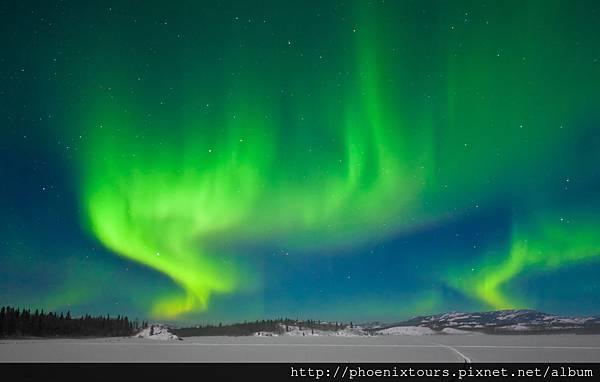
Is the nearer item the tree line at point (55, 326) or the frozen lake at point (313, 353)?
the frozen lake at point (313, 353)

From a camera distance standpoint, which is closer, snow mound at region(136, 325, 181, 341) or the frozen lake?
the frozen lake

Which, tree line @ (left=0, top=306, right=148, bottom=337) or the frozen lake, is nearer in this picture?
the frozen lake

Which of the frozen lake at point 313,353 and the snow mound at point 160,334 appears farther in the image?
the snow mound at point 160,334

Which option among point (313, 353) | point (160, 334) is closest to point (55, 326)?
point (160, 334)

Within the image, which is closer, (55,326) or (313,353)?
(313,353)

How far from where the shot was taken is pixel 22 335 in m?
150

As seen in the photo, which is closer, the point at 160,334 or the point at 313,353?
the point at 313,353

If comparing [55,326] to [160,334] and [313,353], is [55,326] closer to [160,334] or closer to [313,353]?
[160,334]
